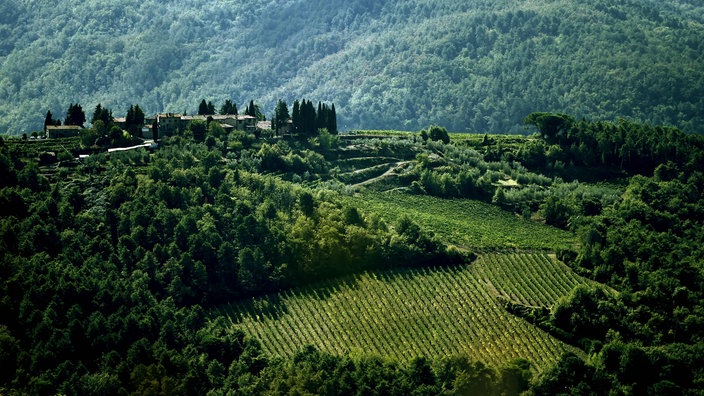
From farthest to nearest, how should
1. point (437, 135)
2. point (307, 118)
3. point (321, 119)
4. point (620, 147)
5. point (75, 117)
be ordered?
point (437, 135) → point (321, 119) → point (620, 147) → point (307, 118) → point (75, 117)

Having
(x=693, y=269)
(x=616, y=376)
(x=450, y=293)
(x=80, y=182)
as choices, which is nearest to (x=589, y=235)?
(x=693, y=269)

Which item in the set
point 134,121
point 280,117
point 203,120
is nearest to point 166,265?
point 203,120

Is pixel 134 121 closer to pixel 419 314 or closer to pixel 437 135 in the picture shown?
pixel 437 135

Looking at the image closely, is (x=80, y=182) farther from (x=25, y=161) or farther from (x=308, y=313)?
(x=308, y=313)

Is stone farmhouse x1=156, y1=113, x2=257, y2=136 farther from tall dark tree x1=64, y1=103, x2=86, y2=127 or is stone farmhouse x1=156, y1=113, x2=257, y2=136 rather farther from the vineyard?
the vineyard

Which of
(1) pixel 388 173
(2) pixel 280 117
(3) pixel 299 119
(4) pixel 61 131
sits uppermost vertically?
(2) pixel 280 117

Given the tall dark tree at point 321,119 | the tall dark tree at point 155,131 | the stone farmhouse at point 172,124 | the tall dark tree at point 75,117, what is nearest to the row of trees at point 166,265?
the tall dark tree at point 155,131
